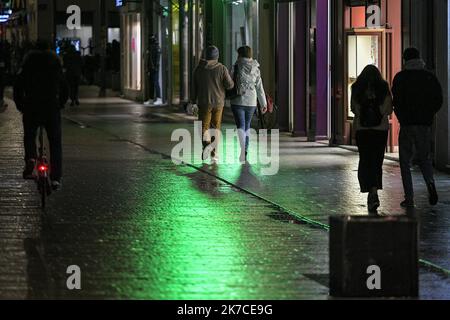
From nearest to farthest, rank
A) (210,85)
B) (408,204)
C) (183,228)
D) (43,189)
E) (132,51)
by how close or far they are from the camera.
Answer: (183,228)
(43,189)
(408,204)
(210,85)
(132,51)

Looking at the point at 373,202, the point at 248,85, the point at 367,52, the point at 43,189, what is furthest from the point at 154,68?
the point at 373,202

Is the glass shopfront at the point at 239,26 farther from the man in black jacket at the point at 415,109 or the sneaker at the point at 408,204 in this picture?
the sneaker at the point at 408,204

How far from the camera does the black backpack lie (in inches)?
560

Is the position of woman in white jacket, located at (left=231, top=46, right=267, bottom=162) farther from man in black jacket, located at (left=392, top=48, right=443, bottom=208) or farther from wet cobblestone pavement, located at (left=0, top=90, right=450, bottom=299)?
man in black jacket, located at (left=392, top=48, right=443, bottom=208)

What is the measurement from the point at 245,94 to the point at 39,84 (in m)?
6.17

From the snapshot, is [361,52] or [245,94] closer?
[245,94]

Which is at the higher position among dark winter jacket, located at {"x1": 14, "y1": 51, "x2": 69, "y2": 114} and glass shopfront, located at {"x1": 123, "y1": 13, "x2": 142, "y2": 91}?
glass shopfront, located at {"x1": 123, "y1": 13, "x2": 142, "y2": 91}

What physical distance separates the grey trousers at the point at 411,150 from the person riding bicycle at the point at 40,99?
3.93 meters

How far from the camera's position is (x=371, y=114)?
14.2m

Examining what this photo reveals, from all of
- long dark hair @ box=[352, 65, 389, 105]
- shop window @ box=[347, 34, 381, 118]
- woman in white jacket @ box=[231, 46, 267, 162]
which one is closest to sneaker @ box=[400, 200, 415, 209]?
long dark hair @ box=[352, 65, 389, 105]

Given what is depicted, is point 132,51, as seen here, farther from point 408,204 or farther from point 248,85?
point 408,204

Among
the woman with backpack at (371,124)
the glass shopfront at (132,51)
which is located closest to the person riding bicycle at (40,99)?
the woman with backpack at (371,124)

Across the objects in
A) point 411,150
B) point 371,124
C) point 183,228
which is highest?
point 371,124
